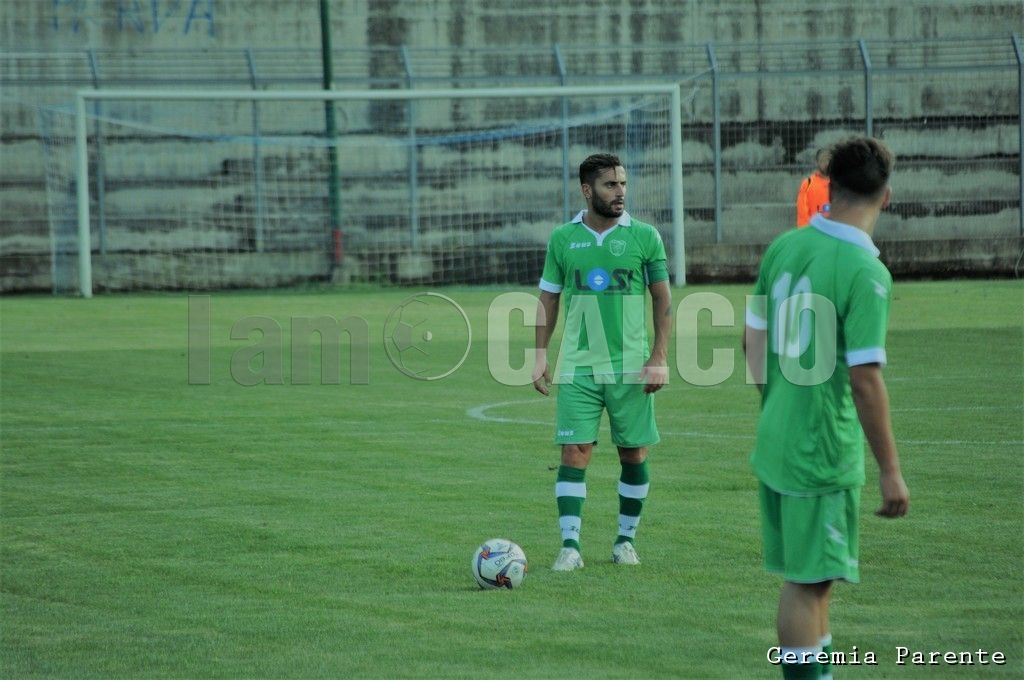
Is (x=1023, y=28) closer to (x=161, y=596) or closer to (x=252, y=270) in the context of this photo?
(x=252, y=270)

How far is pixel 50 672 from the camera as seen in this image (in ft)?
16.8

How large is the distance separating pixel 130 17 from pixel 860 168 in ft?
82.3

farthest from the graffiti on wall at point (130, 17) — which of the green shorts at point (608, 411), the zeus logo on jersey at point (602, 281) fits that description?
the green shorts at point (608, 411)

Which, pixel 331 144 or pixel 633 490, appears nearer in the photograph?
pixel 633 490

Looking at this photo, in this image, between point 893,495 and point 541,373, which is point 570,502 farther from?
point 893,495

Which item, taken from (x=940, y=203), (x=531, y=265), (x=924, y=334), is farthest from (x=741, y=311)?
(x=940, y=203)

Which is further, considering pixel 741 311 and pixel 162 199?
pixel 162 199

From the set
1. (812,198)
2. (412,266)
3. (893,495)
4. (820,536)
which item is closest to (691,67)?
(412,266)

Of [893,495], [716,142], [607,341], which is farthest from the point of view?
[716,142]

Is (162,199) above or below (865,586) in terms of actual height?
above

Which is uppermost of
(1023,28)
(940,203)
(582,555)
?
(1023,28)

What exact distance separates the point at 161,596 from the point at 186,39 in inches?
893

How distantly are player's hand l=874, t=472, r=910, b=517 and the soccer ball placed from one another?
244cm

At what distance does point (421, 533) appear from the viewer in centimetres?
751
